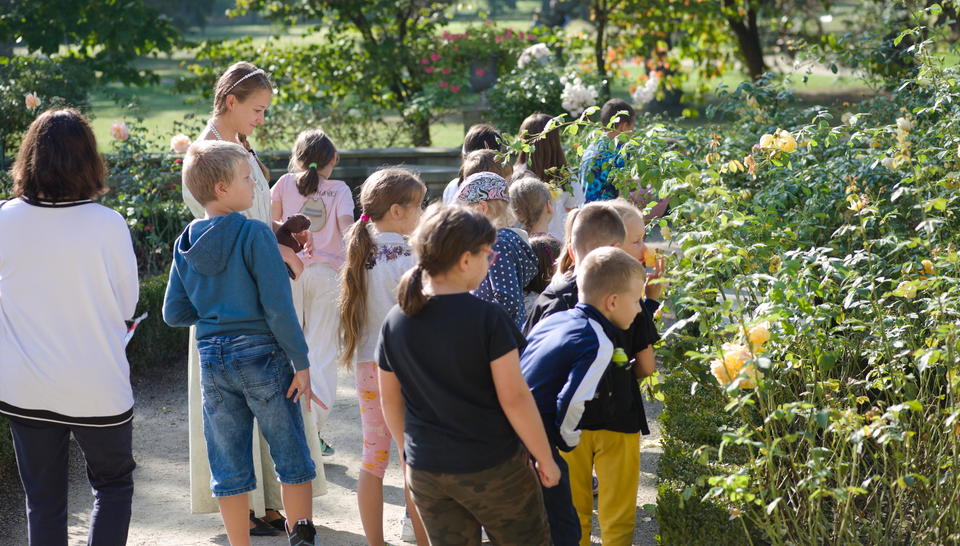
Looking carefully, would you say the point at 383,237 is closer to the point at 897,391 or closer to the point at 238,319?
the point at 238,319

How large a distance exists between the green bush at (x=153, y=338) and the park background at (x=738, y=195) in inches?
0.6

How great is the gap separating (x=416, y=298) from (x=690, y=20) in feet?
40.9

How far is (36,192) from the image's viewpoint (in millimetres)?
2887

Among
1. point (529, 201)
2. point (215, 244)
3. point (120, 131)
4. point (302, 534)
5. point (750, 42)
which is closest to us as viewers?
point (215, 244)

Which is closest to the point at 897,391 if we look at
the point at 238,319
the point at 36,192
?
the point at 238,319

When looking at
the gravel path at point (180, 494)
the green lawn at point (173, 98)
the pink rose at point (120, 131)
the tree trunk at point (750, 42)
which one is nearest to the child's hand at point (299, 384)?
the gravel path at point (180, 494)

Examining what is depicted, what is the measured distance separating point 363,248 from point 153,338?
3004 millimetres

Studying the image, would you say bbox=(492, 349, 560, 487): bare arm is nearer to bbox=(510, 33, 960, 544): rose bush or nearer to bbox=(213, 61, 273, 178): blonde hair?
bbox=(510, 33, 960, 544): rose bush

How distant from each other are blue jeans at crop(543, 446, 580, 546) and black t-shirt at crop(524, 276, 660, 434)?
211 mm

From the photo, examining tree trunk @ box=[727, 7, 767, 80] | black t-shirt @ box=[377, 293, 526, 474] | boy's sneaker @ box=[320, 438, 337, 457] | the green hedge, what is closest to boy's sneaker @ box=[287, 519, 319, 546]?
black t-shirt @ box=[377, 293, 526, 474]

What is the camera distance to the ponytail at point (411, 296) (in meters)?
2.43

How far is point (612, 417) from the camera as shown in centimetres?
306

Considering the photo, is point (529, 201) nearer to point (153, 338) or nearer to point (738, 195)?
point (738, 195)

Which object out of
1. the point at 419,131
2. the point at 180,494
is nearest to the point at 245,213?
the point at 180,494
